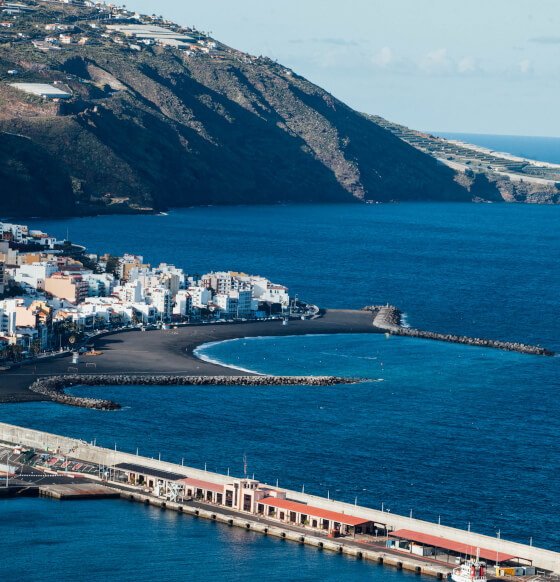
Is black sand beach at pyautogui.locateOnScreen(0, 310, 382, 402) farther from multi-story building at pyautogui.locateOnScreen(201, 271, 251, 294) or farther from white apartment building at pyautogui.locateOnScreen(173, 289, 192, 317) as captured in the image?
multi-story building at pyautogui.locateOnScreen(201, 271, 251, 294)

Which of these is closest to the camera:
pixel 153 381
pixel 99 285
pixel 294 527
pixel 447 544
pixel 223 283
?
pixel 447 544

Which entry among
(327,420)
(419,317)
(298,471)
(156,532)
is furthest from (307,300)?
(156,532)

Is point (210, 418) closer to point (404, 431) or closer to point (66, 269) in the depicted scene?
point (404, 431)

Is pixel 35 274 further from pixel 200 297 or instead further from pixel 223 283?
pixel 223 283

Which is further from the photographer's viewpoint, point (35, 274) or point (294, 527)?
point (35, 274)

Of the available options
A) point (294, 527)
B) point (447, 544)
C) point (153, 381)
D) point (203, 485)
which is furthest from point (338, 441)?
point (447, 544)

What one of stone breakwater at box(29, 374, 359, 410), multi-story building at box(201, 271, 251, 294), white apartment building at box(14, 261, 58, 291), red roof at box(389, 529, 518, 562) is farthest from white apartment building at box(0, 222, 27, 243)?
red roof at box(389, 529, 518, 562)
